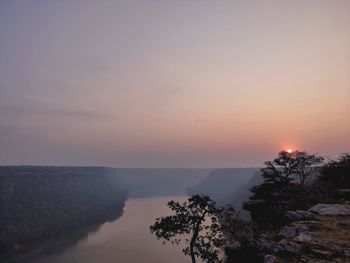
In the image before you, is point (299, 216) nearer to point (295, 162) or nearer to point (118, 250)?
point (295, 162)

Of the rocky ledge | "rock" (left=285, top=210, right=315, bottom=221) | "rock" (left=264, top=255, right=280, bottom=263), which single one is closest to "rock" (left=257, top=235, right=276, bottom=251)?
the rocky ledge

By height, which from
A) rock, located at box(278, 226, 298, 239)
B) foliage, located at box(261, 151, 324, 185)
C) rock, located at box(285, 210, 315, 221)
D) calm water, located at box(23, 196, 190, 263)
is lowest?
calm water, located at box(23, 196, 190, 263)

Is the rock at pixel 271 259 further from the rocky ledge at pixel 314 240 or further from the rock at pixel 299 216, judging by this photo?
the rock at pixel 299 216

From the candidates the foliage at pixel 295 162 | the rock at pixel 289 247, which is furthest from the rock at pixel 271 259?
the foliage at pixel 295 162

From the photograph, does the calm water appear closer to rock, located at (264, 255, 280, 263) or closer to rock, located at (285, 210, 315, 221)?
rock, located at (285, 210, 315, 221)

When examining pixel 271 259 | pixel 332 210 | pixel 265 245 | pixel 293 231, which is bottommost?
pixel 271 259

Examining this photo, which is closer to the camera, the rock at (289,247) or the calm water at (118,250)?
the rock at (289,247)

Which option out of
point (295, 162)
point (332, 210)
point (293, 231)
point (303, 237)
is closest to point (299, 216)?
point (332, 210)

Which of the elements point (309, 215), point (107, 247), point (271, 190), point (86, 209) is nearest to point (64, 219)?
point (86, 209)
